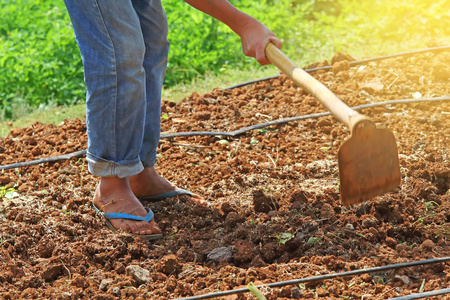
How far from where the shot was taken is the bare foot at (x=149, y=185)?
293 centimetres

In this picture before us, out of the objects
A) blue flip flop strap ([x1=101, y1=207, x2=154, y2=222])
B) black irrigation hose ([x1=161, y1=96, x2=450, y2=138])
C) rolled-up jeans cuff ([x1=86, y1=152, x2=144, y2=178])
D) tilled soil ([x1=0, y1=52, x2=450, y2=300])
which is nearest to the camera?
tilled soil ([x1=0, y1=52, x2=450, y2=300])

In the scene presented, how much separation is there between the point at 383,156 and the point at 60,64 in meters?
4.46

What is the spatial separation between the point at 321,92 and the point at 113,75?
2.89 feet

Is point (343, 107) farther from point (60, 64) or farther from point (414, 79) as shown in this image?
point (60, 64)

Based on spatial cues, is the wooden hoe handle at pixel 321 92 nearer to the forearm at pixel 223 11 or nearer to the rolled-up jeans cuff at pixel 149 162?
the forearm at pixel 223 11

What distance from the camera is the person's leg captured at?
2.31m

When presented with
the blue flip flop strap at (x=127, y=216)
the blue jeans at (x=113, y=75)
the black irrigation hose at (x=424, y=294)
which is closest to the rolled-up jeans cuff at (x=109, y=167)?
the blue jeans at (x=113, y=75)

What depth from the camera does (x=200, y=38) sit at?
6.25 meters

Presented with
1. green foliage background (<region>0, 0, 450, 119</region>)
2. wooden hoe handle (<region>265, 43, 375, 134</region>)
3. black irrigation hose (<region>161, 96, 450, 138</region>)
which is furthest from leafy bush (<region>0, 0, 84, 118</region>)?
wooden hoe handle (<region>265, 43, 375, 134</region>)

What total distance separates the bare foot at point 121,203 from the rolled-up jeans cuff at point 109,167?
0.09m

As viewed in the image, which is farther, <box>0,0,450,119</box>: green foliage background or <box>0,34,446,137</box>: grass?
<box>0,0,450,119</box>: green foliage background

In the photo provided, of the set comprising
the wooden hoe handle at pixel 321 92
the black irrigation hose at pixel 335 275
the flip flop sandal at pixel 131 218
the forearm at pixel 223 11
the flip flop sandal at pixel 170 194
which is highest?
the forearm at pixel 223 11

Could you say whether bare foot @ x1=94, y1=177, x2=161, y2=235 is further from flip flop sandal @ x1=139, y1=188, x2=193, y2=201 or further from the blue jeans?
flip flop sandal @ x1=139, y1=188, x2=193, y2=201

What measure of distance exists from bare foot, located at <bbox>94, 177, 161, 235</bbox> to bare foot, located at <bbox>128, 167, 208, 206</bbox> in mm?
248
